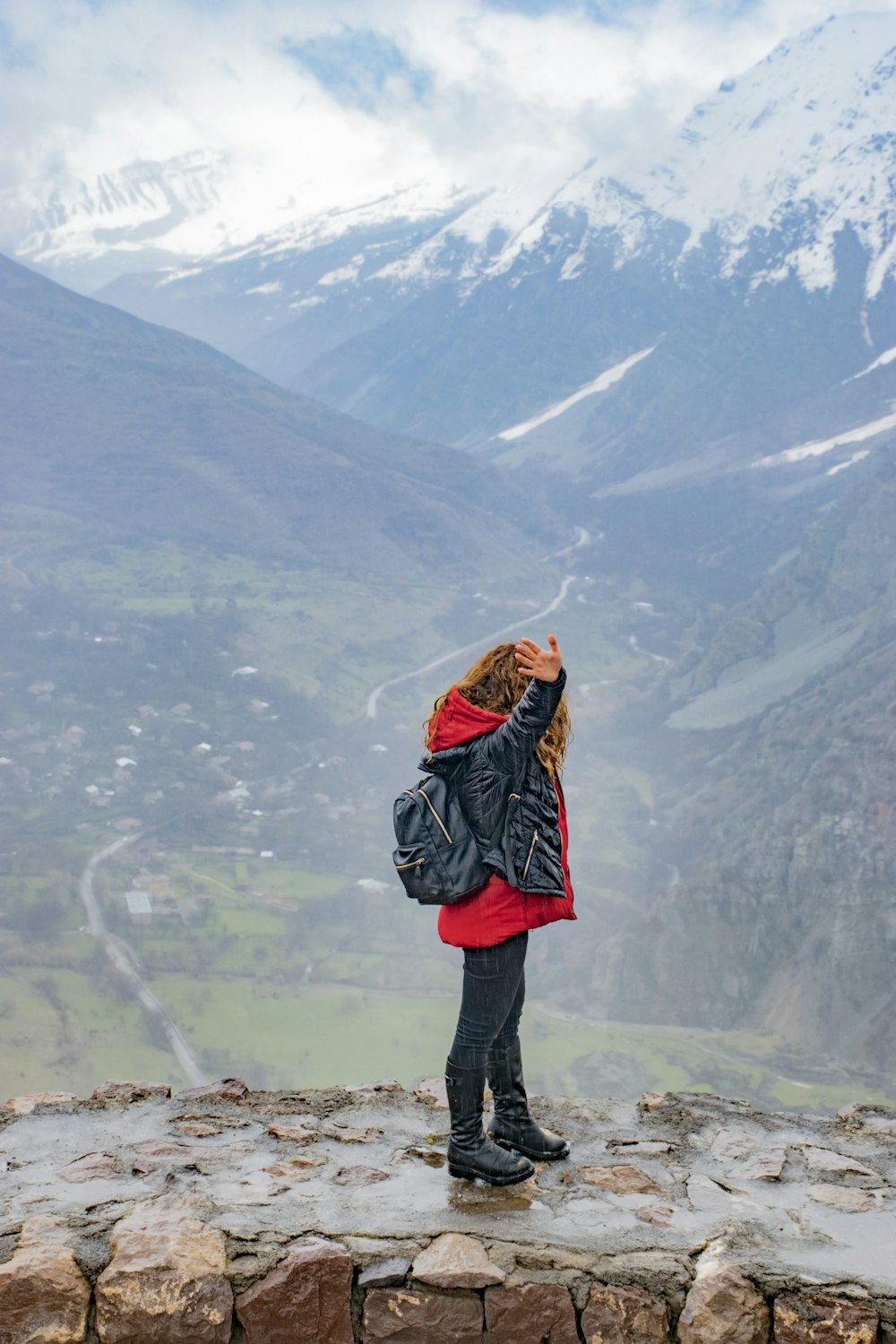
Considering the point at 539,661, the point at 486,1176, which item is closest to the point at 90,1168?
the point at 486,1176

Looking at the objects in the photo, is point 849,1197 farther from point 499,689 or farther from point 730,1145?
point 499,689

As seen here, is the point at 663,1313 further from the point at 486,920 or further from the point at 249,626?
the point at 249,626

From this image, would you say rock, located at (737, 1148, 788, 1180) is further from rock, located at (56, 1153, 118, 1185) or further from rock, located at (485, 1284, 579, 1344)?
rock, located at (56, 1153, 118, 1185)

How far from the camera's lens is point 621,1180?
5.82m

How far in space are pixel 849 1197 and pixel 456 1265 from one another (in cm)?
226

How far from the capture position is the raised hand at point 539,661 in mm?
5145

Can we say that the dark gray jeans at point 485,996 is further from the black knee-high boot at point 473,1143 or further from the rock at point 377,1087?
the rock at point 377,1087

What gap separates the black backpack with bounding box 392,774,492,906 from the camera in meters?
5.18

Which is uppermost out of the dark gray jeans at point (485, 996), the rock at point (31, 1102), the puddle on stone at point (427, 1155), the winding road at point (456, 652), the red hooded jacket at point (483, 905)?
the winding road at point (456, 652)

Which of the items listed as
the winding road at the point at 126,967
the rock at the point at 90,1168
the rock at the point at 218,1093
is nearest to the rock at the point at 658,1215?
the rock at the point at 90,1168

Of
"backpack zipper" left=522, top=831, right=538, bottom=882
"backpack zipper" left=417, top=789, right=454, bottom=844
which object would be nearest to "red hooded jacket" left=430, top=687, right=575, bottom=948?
"backpack zipper" left=522, top=831, right=538, bottom=882

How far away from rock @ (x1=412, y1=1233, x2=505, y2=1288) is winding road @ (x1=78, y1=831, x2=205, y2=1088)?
44.6 meters

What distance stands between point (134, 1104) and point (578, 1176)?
2811 millimetres

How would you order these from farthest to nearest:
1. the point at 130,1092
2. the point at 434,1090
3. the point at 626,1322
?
the point at 434,1090, the point at 130,1092, the point at 626,1322
